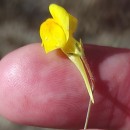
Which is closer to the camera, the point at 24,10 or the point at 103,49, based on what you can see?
the point at 103,49

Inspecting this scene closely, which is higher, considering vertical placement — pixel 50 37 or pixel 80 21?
pixel 50 37

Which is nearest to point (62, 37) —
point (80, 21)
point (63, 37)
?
point (63, 37)

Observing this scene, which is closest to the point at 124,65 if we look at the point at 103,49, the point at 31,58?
the point at 103,49

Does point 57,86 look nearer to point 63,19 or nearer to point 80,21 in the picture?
point 63,19

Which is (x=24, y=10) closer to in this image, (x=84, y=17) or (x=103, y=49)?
(x=84, y=17)

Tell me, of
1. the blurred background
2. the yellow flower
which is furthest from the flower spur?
the blurred background
